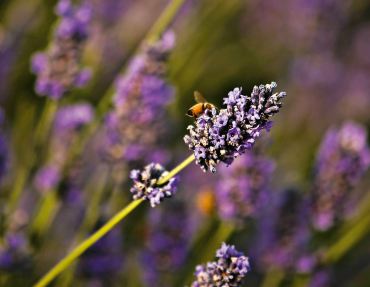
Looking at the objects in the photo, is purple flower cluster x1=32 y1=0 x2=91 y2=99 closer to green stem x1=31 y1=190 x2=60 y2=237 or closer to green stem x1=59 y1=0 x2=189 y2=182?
green stem x1=59 y1=0 x2=189 y2=182

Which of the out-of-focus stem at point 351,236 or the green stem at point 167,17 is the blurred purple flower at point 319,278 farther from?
the green stem at point 167,17

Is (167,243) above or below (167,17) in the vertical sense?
below

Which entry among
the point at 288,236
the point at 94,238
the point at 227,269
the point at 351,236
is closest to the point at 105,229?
the point at 94,238

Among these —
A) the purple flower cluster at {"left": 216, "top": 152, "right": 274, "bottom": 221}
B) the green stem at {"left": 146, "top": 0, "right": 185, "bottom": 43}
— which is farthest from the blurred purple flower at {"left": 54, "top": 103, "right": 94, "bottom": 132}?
the purple flower cluster at {"left": 216, "top": 152, "right": 274, "bottom": 221}

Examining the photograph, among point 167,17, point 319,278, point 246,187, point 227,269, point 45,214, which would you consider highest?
point 167,17

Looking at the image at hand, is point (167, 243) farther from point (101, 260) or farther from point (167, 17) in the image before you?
point (167, 17)

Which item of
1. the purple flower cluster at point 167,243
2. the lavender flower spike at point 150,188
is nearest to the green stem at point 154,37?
the purple flower cluster at point 167,243

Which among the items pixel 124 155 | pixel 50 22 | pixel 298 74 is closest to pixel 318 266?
pixel 124 155
